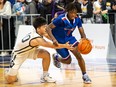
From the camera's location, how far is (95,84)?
7.05 m

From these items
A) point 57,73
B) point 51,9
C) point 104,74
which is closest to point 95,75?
point 104,74

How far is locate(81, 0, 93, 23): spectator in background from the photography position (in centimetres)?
1148

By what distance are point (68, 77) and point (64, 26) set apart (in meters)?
1.28

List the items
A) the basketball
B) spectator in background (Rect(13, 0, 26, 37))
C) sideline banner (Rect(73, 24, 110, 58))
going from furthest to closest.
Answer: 1. spectator in background (Rect(13, 0, 26, 37))
2. sideline banner (Rect(73, 24, 110, 58))
3. the basketball

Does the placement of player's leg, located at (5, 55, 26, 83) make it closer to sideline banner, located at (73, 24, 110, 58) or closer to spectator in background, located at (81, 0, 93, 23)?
sideline banner, located at (73, 24, 110, 58)

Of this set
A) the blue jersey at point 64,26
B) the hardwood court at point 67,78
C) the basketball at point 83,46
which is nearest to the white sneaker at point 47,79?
the hardwood court at point 67,78

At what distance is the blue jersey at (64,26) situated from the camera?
23.3 feet

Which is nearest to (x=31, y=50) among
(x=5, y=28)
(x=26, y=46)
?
(x=26, y=46)

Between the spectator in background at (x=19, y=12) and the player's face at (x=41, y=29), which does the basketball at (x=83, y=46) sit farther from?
the spectator in background at (x=19, y=12)

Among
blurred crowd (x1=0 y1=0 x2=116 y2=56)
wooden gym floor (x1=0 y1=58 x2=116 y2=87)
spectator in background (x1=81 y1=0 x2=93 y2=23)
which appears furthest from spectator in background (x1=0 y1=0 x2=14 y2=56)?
wooden gym floor (x1=0 y1=58 x2=116 y2=87)

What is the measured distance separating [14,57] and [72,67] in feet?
8.70

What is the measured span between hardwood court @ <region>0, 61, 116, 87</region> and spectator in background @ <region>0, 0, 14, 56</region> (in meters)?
2.93

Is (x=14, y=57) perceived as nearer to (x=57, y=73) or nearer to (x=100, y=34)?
(x=57, y=73)

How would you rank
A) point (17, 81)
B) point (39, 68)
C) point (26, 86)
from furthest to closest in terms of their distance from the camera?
point (39, 68) < point (17, 81) < point (26, 86)
